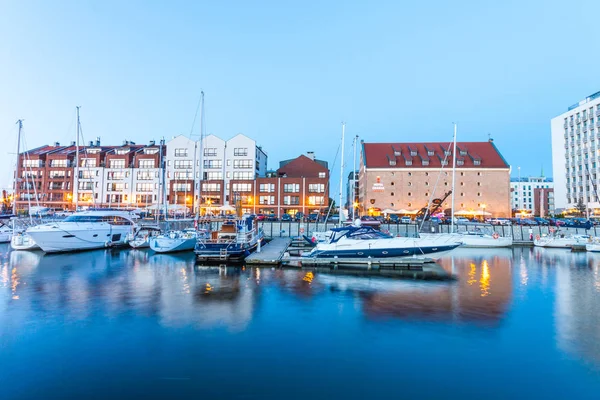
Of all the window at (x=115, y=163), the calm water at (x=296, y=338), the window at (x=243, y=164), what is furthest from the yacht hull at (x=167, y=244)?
the window at (x=115, y=163)

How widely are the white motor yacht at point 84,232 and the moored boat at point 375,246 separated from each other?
23219mm

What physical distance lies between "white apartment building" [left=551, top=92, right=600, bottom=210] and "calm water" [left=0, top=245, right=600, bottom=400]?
6954 centimetres

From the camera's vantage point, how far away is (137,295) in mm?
16266

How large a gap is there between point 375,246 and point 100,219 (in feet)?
94.9

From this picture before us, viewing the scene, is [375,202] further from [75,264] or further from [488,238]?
[75,264]

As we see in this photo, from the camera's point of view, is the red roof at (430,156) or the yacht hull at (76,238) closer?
the yacht hull at (76,238)

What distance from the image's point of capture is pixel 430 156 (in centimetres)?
7275

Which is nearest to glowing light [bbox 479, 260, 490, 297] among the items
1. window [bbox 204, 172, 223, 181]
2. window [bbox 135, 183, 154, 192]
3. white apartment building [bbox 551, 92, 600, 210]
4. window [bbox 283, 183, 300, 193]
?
window [bbox 283, 183, 300, 193]

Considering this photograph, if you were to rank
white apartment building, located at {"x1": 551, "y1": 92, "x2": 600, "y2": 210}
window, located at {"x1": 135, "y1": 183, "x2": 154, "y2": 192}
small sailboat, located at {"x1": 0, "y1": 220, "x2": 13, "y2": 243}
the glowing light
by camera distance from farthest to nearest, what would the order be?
window, located at {"x1": 135, "y1": 183, "x2": 154, "y2": 192} < white apartment building, located at {"x1": 551, "y1": 92, "x2": 600, "y2": 210} < small sailboat, located at {"x1": 0, "y1": 220, "x2": 13, "y2": 243} < the glowing light

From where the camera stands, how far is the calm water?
788 centimetres

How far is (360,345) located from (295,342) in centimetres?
198

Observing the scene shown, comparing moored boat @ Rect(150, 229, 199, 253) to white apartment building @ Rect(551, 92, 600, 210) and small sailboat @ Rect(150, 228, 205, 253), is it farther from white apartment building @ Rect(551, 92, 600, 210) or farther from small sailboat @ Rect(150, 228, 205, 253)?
white apartment building @ Rect(551, 92, 600, 210)

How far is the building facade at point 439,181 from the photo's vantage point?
67.9 metres

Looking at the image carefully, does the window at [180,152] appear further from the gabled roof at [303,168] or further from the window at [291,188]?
the window at [291,188]
